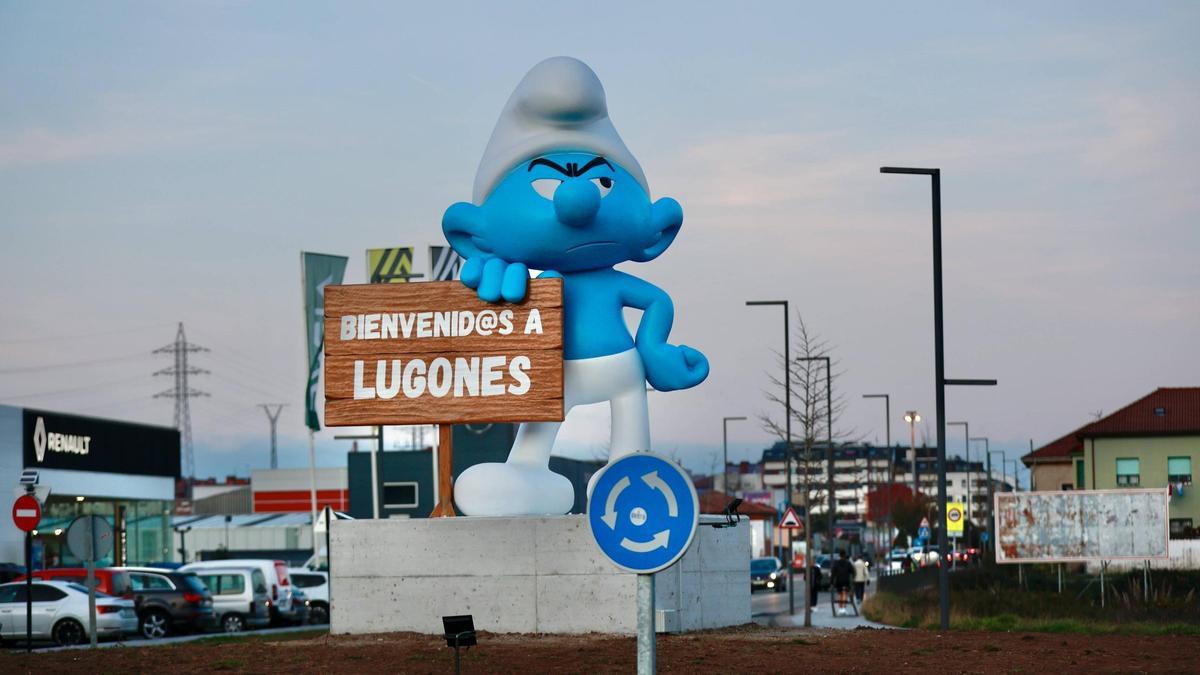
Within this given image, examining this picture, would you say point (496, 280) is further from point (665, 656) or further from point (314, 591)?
point (314, 591)

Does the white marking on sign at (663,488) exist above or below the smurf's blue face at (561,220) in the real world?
below

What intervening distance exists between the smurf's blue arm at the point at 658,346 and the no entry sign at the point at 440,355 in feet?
4.18

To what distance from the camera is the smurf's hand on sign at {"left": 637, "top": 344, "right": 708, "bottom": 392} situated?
1983cm

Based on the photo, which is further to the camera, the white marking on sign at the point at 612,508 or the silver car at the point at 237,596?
the silver car at the point at 237,596

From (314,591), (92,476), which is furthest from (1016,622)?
(92,476)

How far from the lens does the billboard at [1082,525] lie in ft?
102

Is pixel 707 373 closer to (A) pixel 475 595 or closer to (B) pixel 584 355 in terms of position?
(B) pixel 584 355

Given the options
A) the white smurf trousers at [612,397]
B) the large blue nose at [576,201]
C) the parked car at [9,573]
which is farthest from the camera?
the parked car at [9,573]

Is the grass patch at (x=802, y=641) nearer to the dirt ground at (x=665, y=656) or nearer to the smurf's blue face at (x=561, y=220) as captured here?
the dirt ground at (x=665, y=656)

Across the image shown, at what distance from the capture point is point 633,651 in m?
17.2

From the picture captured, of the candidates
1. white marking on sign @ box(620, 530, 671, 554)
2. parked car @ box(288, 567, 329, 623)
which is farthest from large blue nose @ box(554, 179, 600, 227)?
parked car @ box(288, 567, 329, 623)

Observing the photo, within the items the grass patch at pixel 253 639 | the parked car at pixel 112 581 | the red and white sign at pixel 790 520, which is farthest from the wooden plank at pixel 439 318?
the red and white sign at pixel 790 520

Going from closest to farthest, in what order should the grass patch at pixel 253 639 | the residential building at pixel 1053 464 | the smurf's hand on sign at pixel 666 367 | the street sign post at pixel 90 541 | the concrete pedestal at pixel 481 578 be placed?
the concrete pedestal at pixel 481 578 → the smurf's hand on sign at pixel 666 367 → the grass patch at pixel 253 639 → the street sign post at pixel 90 541 → the residential building at pixel 1053 464

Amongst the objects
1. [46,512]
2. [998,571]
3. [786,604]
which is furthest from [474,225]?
[46,512]
